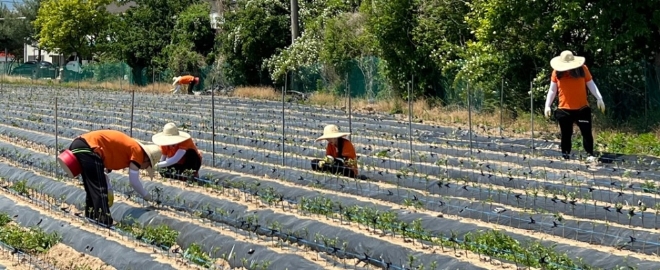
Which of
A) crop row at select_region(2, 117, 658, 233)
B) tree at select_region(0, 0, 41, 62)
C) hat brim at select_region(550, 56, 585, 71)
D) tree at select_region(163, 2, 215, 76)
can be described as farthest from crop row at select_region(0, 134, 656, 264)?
Answer: tree at select_region(0, 0, 41, 62)

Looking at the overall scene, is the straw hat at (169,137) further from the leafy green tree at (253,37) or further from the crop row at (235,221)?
the leafy green tree at (253,37)

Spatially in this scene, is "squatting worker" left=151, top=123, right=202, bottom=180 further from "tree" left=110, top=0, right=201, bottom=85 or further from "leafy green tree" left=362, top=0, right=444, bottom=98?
"tree" left=110, top=0, right=201, bottom=85

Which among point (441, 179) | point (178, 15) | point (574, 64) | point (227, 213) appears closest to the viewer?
point (227, 213)

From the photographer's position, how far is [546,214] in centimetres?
651

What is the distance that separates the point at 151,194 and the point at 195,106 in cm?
1132

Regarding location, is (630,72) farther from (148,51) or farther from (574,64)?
(148,51)

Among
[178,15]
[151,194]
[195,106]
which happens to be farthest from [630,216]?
[178,15]

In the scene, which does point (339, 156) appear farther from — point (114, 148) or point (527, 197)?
point (114, 148)

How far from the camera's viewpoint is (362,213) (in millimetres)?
6570

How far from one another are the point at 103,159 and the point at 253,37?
62.0 ft

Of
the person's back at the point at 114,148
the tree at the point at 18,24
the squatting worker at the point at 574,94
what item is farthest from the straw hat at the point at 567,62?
the tree at the point at 18,24

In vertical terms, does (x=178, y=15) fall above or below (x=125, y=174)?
above

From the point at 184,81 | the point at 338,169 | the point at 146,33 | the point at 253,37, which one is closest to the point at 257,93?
the point at 184,81

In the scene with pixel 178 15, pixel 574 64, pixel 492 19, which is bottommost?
pixel 574 64
